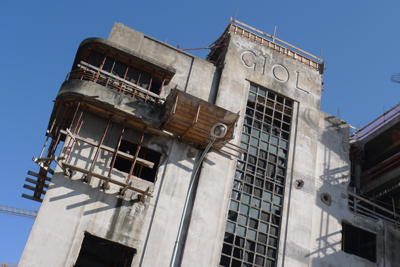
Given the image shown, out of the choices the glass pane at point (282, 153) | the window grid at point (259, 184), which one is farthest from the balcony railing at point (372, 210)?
the window grid at point (259, 184)

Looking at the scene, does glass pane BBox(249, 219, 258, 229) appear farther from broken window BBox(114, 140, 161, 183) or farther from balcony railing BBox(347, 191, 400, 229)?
balcony railing BBox(347, 191, 400, 229)

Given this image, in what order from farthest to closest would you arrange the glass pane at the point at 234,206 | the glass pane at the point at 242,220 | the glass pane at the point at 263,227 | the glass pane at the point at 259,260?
1. the glass pane at the point at 263,227
2. the glass pane at the point at 234,206
3. the glass pane at the point at 242,220
4. the glass pane at the point at 259,260

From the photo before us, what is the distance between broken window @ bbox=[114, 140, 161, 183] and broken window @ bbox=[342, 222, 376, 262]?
406 inches

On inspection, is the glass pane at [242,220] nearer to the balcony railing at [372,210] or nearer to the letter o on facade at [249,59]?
the balcony railing at [372,210]

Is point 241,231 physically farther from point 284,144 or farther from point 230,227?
point 284,144

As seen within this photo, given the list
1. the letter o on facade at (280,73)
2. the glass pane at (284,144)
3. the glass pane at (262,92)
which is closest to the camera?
the glass pane at (284,144)

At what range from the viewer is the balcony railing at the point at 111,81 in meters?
21.0

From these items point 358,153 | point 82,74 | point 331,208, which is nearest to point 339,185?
point 331,208

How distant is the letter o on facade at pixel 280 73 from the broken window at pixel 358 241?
827cm

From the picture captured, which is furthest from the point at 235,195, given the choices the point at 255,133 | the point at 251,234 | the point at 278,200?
the point at 255,133

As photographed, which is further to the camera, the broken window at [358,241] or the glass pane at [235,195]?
the broken window at [358,241]

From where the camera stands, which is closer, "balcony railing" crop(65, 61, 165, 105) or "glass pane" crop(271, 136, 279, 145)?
"balcony railing" crop(65, 61, 165, 105)

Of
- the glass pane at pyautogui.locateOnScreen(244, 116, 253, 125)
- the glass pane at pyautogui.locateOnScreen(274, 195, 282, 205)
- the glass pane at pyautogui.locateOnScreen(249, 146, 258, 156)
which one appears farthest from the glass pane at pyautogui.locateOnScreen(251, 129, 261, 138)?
the glass pane at pyautogui.locateOnScreen(274, 195, 282, 205)

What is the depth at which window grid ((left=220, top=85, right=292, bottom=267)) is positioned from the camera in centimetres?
2095
